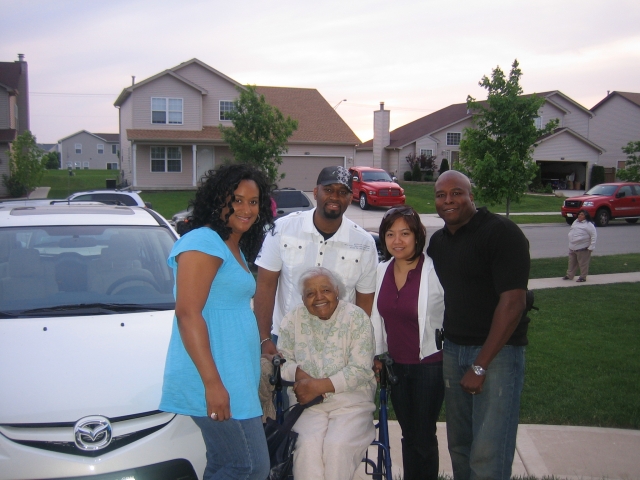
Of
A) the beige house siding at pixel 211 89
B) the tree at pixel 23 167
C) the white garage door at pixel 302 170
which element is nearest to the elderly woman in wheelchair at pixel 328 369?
the tree at pixel 23 167

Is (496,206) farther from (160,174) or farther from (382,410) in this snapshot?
(382,410)

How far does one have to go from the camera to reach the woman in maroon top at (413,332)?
3.56 meters

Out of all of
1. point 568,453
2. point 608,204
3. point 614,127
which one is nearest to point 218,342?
point 568,453

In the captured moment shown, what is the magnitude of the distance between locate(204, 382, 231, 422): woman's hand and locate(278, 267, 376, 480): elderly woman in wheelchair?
100cm

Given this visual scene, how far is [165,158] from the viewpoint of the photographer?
108 ft

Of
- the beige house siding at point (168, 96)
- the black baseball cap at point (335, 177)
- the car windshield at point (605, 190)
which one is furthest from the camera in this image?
the beige house siding at point (168, 96)

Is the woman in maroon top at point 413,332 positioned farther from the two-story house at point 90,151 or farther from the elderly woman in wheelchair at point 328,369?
the two-story house at point 90,151

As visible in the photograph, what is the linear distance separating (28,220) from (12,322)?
3.88 ft

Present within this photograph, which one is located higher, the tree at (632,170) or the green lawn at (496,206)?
the tree at (632,170)

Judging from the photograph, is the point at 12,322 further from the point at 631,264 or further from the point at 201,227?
the point at 631,264

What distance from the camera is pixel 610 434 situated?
4.76 m

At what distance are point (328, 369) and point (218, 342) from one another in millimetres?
1123

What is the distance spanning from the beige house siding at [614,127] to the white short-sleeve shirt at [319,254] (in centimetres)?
4630

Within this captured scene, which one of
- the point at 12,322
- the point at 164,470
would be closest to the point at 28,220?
the point at 12,322
